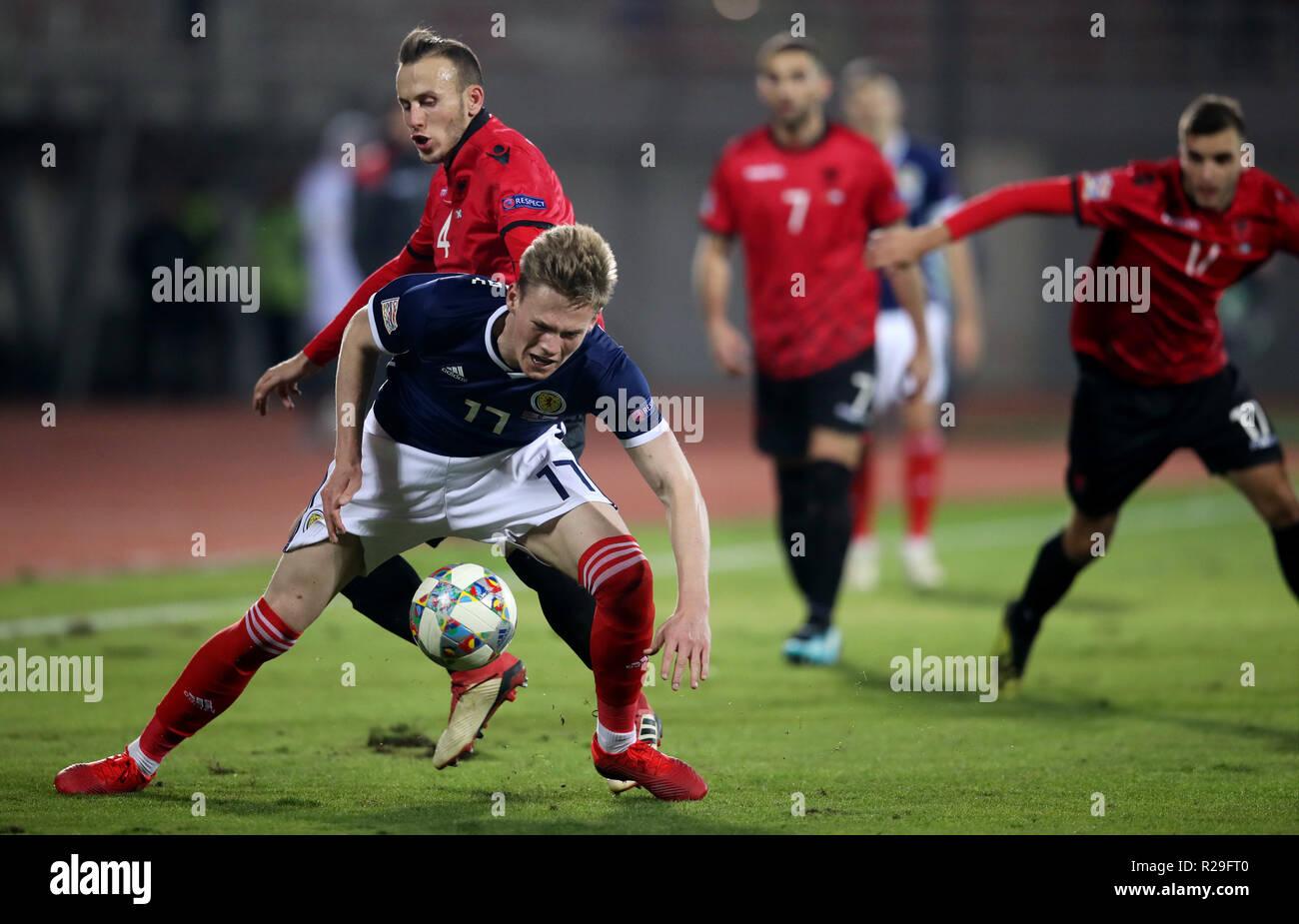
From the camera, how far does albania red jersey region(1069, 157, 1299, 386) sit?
6.26 meters

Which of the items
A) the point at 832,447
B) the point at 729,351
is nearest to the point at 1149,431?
the point at 832,447

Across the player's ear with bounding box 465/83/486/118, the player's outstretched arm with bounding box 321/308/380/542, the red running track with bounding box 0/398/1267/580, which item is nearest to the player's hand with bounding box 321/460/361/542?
the player's outstretched arm with bounding box 321/308/380/542

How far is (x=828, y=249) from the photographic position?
7844mm

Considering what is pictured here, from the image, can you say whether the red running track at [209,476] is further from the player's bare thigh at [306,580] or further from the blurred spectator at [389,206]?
the player's bare thigh at [306,580]

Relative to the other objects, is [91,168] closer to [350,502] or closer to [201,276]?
[201,276]

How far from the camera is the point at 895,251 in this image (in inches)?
240

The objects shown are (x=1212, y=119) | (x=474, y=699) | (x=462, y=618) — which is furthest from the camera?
(x=1212, y=119)

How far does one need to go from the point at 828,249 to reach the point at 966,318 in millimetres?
2436

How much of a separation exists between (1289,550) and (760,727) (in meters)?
2.14

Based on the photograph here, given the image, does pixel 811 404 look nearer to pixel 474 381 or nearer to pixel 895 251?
pixel 895 251

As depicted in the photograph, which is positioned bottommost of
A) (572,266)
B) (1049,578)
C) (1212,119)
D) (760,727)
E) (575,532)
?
(760,727)

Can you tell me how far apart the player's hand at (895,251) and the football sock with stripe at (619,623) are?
169cm

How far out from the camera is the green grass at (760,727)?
495cm

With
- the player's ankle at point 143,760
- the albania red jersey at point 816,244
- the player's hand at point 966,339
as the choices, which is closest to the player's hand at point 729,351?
the albania red jersey at point 816,244
